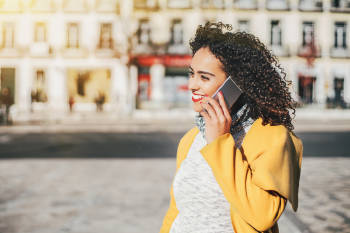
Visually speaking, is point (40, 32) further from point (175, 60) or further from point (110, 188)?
point (110, 188)

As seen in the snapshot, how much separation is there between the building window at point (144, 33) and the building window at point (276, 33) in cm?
1073

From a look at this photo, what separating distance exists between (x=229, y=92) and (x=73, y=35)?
114 feet

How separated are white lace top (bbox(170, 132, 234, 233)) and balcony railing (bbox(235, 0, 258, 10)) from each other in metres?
34.7

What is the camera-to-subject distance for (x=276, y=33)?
35.4 metres

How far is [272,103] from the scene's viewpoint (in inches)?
71.7

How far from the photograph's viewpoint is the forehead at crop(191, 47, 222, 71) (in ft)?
6.03

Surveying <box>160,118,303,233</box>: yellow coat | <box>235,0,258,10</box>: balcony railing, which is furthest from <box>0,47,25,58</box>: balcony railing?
<box>160,118,303,233</box>: yellow coat

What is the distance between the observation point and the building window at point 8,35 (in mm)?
34844

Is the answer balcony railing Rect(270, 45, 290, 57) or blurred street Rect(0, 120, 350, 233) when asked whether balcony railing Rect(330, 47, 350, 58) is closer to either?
balcony railing Rect(270, 45, 290, 57)

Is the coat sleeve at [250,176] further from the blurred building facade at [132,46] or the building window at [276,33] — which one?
the building window at [276,33]

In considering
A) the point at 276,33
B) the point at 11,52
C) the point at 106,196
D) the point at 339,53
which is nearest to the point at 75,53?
the point at 11,52

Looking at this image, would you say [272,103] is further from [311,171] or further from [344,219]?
[311,171]

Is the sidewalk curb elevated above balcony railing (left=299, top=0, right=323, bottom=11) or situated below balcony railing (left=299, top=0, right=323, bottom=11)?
below

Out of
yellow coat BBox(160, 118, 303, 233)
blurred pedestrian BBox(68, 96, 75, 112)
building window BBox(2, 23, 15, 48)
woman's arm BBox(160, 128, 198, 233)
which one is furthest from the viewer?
building window BBox(2, 23, 15, 48)
